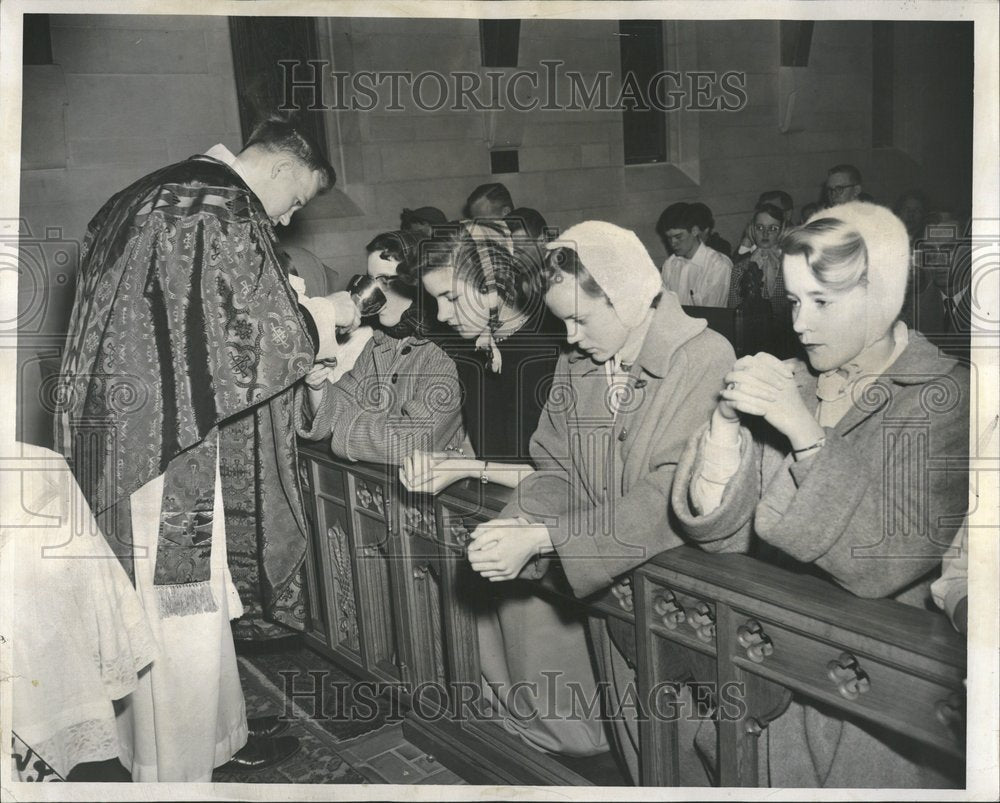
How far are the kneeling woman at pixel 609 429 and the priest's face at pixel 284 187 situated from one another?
0.69 metres

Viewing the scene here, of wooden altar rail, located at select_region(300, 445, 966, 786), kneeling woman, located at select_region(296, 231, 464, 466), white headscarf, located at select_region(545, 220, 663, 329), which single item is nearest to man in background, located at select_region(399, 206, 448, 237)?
kneeling woman, located at select_region(296, 231, 464, 466)

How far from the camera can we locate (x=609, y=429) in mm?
2127

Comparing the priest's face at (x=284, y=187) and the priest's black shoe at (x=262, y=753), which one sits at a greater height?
the priest's face at (x=284, y=187)

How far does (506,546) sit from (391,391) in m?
0.50

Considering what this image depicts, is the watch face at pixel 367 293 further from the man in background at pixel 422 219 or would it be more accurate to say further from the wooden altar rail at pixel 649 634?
the wooden altar rail at pixel 649 634

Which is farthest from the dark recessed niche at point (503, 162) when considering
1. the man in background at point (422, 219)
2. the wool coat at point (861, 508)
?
the wool coat at point (861, 508)

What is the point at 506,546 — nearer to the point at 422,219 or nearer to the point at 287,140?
the point at 422,219

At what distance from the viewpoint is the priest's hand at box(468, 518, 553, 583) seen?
7.00 ft

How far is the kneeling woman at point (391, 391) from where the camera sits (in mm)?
2350

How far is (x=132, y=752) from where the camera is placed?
2439 mm

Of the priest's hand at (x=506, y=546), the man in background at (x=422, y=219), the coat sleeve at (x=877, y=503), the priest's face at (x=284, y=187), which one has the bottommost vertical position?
the priest's hand at (x=506, y=546)

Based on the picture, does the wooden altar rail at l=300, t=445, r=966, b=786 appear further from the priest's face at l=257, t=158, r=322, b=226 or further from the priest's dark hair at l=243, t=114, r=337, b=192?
the priest's dark hair at l=243, t=114, r=337, b=192

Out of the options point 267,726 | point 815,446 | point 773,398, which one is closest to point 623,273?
point 773,398

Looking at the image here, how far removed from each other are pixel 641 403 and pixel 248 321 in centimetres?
95
